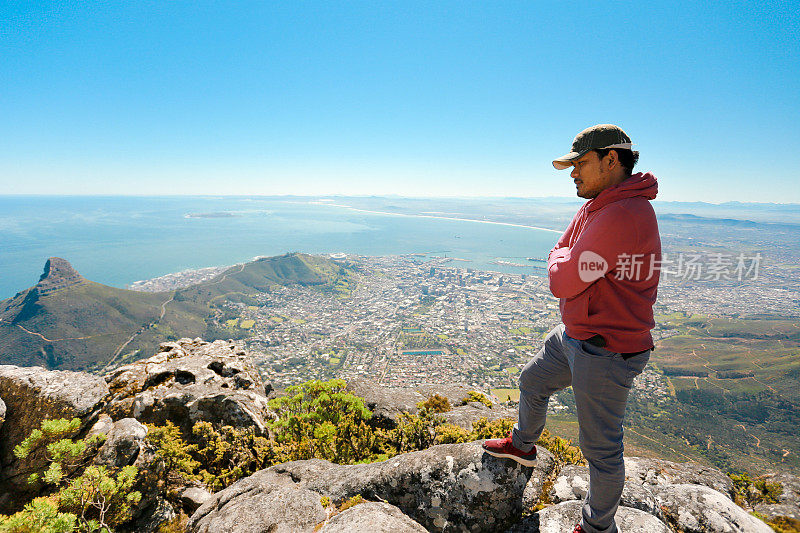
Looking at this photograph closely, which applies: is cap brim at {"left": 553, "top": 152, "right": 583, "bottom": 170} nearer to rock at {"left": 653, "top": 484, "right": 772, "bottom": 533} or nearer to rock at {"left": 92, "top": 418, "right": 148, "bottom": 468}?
rock at {"left": 653, "top": 484, "right": 772, "bottom": 533}

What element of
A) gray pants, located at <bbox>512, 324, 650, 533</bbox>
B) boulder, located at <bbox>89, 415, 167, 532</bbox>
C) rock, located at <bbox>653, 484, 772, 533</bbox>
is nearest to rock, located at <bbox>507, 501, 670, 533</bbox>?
gray pants, located at <bbox>512, 324, 650, 533</bbox>

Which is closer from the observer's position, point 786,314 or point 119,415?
point 119,415

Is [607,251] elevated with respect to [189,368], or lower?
elevated

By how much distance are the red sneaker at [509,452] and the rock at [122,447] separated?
590 cm

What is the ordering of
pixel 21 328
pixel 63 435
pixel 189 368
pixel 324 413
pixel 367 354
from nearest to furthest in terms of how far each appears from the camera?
pixel 63 435 < pixel 324 413 < pixel 189 368 < pixel 367 354 < pixel 21 328

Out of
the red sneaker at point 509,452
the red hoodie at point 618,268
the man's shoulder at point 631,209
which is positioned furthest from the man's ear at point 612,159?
the red sneaker at point 509,452

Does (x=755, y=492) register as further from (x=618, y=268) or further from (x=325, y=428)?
(x=325, y=428)

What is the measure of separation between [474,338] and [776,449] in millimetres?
40531

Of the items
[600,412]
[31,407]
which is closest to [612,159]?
[600,412]

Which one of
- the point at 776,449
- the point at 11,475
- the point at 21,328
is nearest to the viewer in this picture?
the point at 11,475

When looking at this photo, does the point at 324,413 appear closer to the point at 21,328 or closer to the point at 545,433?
the point at 545,433

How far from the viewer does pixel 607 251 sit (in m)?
2.31

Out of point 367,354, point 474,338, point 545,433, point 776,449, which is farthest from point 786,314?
point 545,433

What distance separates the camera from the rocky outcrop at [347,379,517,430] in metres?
7.45
